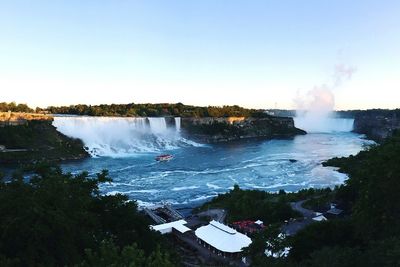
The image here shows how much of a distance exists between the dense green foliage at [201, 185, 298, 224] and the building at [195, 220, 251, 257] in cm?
491

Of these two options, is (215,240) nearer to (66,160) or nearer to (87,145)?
(66,160)

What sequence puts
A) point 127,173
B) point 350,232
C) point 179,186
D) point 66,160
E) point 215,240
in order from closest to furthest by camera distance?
point 350,232
point 215,240
point 179,186
point 127,173
point 66,160

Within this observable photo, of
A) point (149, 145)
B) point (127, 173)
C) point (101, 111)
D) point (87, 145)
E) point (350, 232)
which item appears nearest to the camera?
point (350, 232)

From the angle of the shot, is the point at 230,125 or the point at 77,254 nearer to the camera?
the point at 77,254

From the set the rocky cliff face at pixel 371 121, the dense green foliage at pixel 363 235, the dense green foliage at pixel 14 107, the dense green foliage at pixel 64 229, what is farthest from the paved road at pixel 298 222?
the rocky cliff face at pixel 371 121

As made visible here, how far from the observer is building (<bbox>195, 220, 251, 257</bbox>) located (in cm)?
2041

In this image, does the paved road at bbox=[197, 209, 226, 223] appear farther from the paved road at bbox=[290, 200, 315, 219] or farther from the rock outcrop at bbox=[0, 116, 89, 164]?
the rock outcrop at bbox=[0, 116, 89, 164]

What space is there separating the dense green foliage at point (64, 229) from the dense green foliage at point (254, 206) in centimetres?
1538

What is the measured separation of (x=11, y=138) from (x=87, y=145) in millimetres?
12631

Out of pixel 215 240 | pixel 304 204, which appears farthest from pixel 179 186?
pixel 215 240

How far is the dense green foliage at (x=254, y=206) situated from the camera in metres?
26.2

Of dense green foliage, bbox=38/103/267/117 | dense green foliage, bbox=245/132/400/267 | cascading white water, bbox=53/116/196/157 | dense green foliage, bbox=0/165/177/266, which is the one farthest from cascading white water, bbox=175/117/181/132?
dense green foliage, bbox=0/165/177/266

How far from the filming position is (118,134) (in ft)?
264

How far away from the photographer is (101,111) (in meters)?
113
